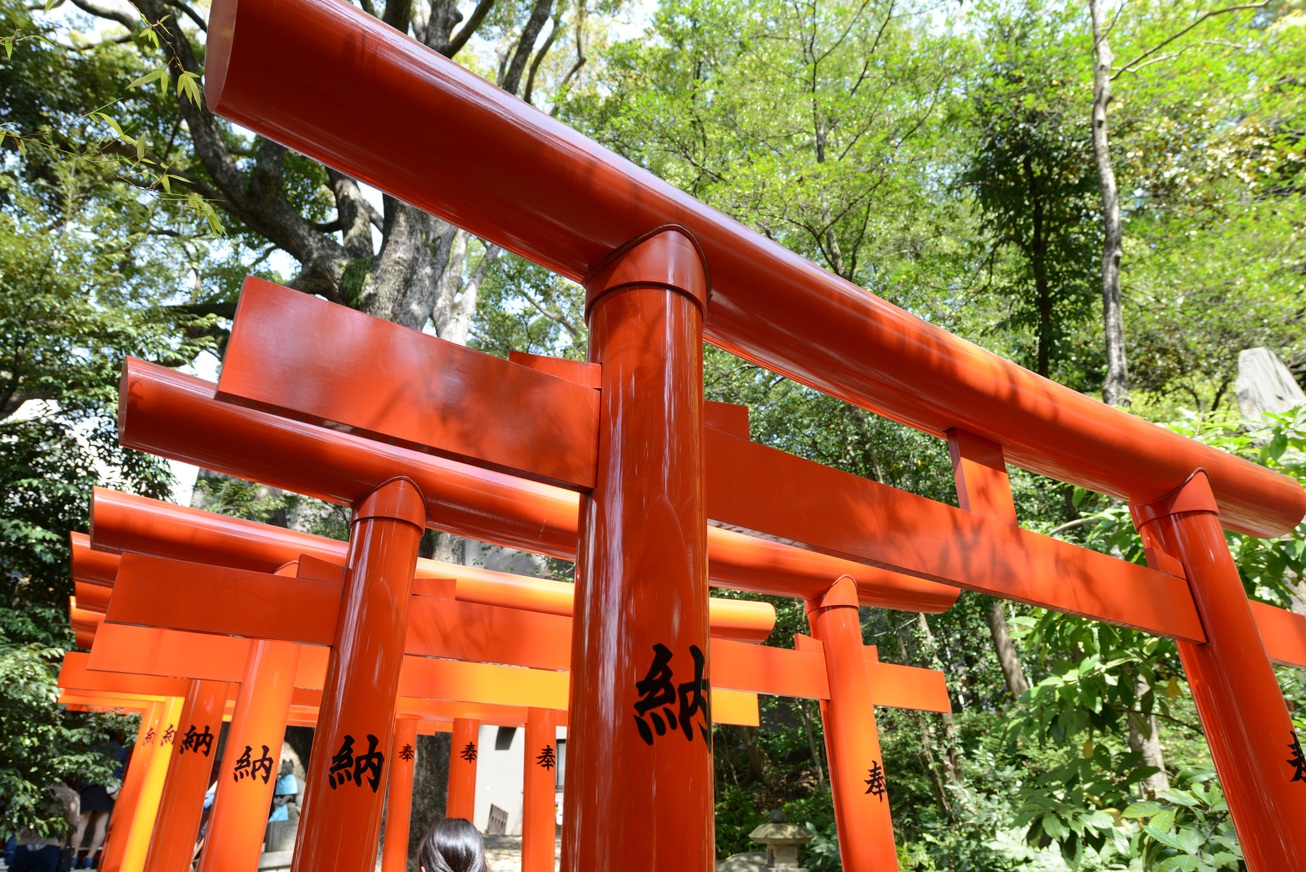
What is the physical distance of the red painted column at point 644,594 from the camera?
1.42 meters

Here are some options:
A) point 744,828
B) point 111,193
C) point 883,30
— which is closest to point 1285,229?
point 883,30

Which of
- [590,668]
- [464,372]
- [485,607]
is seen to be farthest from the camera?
[485,607]

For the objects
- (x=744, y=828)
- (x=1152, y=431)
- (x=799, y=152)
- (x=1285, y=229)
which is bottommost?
(x=744, y=828)

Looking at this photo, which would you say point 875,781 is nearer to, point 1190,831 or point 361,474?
point 1190,831

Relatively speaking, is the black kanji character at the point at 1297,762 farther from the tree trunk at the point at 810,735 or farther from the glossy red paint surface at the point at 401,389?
the tree trunk at the point at 810,735

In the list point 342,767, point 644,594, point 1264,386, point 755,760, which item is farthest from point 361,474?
point 755,760

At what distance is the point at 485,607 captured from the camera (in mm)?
4348

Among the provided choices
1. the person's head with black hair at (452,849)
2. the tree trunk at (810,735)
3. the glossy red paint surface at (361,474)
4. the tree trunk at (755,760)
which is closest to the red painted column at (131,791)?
the glossy red paint surface at (361,474)

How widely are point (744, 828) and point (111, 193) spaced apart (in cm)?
1316

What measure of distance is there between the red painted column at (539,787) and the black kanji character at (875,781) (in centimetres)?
366

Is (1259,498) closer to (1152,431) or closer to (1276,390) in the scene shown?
(1152,431)

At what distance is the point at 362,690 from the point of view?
10.6ft

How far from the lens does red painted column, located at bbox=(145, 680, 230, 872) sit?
5379 millimetres

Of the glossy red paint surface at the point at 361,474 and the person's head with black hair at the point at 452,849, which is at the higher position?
the glossy red paint surface at the point at 361,474
